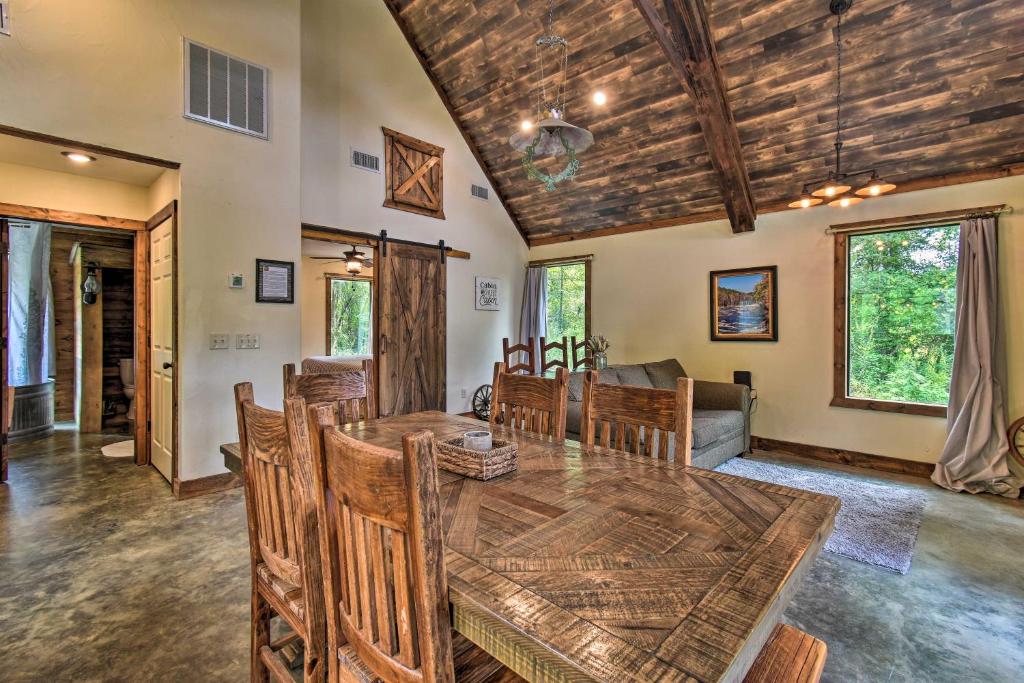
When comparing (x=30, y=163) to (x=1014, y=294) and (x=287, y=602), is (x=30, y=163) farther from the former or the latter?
(x=1014, y=294)

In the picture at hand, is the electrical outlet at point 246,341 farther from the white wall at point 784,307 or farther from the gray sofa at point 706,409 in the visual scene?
the white wall at point 784,307

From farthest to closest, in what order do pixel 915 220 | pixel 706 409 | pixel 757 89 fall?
pixel 706 409, pixel 915 220, pixel 757 89

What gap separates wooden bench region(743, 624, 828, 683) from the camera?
103 cm

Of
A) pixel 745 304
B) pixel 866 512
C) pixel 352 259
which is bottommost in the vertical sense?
pixel 866 512

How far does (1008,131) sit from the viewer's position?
11.3ft

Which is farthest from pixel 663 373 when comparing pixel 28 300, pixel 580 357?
pixel 28 300

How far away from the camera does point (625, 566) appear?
2.98 feet

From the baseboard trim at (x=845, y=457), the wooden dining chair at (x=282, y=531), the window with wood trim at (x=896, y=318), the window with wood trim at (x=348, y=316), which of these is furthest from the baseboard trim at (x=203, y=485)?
the window with wood trim at (x=896, y=318)

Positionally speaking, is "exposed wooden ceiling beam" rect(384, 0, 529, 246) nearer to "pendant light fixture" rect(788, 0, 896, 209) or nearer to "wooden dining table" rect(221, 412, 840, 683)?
"pendant light fixture" rect(788, 0, 896, 209)

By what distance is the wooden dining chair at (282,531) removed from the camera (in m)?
1.07

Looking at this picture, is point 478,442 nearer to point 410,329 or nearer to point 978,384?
point 410,329

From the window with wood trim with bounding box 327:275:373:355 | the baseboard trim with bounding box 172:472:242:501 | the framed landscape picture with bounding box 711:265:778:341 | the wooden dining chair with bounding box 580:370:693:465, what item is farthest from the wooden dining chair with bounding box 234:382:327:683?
the window with wood trim with bounding box 327:275:373:355

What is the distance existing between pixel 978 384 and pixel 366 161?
5767 mm

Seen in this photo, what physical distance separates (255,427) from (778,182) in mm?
4986
